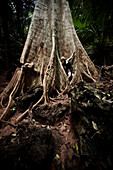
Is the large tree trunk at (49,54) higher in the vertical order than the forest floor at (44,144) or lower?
higher

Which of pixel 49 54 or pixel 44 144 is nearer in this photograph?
pixel 44 144

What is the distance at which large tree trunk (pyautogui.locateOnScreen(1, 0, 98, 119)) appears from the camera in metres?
2.46

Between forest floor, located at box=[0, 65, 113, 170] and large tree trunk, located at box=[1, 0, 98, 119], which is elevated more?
large tree trunk, located at box=[1, 0, 98, 119]

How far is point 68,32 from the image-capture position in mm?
3473

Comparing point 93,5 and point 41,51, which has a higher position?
point 93,5

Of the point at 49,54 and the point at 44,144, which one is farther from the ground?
the point at 49,54

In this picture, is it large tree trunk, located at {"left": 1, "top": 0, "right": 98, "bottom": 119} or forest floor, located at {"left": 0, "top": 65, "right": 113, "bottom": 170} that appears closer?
forest floor, located at {"left": 0, "top": 65, "right": 113, "bottom": 170}

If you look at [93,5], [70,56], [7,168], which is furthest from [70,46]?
[7,168]

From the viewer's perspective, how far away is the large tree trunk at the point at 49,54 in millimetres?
2463

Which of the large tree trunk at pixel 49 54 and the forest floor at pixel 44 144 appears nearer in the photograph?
the forest floor at pixel 44 144

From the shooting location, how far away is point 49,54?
Result: 3.07 meters

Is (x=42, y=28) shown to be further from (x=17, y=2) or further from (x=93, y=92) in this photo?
(x=17, y=2)

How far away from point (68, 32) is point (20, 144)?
13.8ft

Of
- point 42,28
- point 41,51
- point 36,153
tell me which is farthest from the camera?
point 42,28
